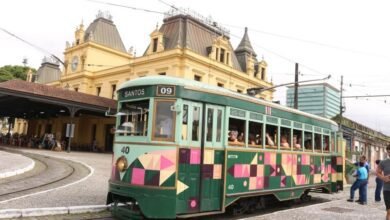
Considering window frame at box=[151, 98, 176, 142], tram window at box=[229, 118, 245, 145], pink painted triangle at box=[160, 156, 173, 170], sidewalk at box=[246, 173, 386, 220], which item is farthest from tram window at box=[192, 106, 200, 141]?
sidewalk at box=[246, 173, 386, 220]

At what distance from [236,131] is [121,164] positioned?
2756mm

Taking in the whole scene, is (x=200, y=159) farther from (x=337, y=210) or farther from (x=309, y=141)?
(x=309, y=141)

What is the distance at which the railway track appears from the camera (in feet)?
34.3

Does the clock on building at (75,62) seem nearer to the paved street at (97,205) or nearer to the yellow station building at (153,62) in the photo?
the yellow station building at (153,62)

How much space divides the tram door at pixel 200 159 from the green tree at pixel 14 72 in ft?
181

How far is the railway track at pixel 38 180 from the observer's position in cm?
1045

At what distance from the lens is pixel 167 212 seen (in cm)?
739

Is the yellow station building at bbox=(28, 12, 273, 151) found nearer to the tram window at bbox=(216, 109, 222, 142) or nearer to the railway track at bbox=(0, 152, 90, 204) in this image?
the railway track at bbox=(0, 152, 90, 204)

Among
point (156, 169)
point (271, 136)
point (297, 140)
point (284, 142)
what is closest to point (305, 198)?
point (297, 140)

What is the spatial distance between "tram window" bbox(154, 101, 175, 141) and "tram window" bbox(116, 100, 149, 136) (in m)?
0.24

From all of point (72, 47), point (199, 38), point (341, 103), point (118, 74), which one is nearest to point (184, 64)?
point (199, 38)

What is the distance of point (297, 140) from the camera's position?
11.4m

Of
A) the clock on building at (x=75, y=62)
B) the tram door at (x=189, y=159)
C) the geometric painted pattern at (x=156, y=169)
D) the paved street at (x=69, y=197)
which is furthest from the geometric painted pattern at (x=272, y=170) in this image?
the clock on building at (x=75, y=62)

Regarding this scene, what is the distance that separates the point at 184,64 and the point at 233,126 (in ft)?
82.3
